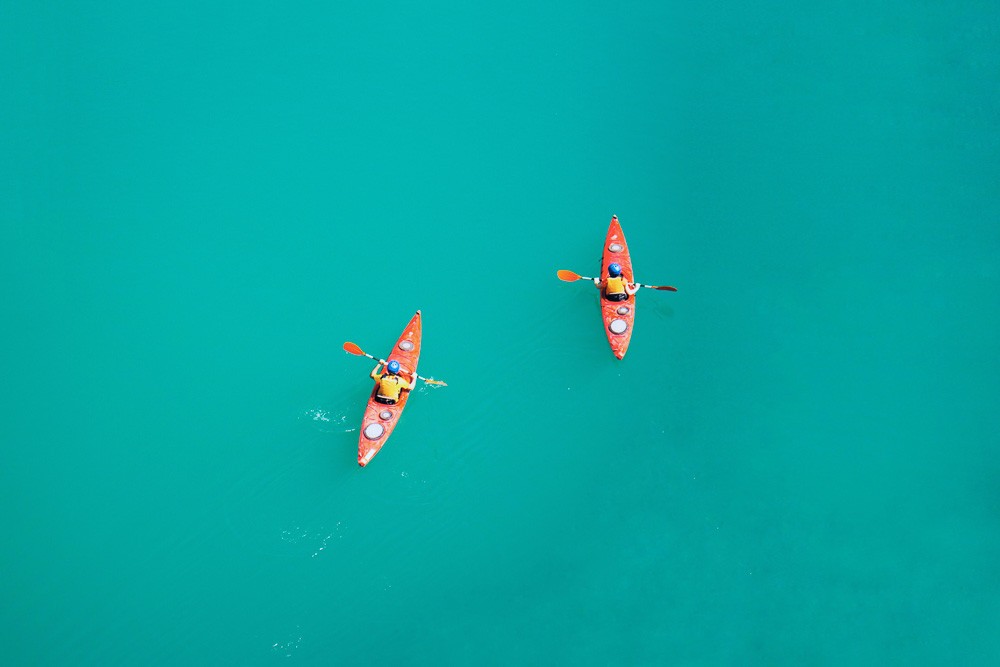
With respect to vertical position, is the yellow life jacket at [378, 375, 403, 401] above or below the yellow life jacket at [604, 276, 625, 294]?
below

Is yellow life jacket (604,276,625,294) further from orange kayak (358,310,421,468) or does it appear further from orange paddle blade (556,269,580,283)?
orange kayak (358,310,421,468)

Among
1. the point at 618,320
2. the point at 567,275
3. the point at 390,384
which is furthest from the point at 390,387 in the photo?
the point at 618,320

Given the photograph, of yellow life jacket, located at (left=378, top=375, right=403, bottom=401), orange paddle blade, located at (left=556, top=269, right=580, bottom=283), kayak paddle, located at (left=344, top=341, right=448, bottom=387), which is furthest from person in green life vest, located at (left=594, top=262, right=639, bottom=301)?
yellow life jacket, located at (left=378, top=375, right=403, bottom=401)

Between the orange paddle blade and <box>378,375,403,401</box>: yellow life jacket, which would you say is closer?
<box>378,375,403,401</box>: yellow life jacket

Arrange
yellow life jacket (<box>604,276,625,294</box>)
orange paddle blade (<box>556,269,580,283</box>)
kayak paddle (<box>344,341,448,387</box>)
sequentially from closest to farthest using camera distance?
kayak paddle (<box>344,341,448,387</box>) → yellow life jacket (<box>604,276,625,294</box>) → orange paddle blade (<box>556,269,580,283</box>)

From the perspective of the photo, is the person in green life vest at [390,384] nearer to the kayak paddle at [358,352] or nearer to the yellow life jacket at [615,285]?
the kayak paddle at [358,352]

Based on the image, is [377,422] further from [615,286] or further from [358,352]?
[615,286]

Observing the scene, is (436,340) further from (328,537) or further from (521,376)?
(328,537)
